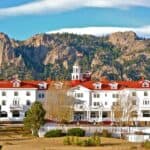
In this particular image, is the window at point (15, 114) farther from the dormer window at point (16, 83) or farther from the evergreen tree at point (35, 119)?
the evergreen tree at point (35, 119)

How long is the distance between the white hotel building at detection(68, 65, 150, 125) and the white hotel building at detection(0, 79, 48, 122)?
8.62m

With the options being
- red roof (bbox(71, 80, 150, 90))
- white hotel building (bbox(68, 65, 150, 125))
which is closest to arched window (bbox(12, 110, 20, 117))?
white hotel building (bbox(68, 65, 150, 125))

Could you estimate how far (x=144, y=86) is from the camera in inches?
5276

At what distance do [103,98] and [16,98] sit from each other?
67.2ft

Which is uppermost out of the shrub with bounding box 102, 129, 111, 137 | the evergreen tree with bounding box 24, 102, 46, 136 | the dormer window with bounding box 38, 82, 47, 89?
the dormer window with bounding box 38, 82, 47, 89

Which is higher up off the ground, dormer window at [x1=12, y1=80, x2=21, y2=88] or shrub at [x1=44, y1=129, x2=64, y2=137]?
dormer window at [x1=12, y1=80, x2=21, y2=88]

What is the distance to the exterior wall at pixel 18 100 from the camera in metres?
133

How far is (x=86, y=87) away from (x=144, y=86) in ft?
44.4

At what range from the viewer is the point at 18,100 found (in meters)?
134

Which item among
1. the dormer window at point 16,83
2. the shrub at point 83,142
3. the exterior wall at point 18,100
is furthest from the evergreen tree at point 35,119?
the dormer window at point 16,83

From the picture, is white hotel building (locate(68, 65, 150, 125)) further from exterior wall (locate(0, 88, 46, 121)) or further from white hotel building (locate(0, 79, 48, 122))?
exterior wall (locate(0, 88, 46, 121))

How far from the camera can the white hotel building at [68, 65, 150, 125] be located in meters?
133

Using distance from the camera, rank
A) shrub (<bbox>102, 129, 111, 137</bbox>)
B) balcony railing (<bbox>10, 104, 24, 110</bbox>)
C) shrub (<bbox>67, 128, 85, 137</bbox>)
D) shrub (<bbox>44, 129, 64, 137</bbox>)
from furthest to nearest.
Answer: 1. balcony railing (<bbox>10, 104, 24, 110</bbox>)
2. shrub (<bbox>102, 129, 111, 137</bbox>)
3. shrub (<bbox>67, 128, 85, 137</bbox>)
4. shrub (<bbox>44, 129, 64, 137</bbox>)

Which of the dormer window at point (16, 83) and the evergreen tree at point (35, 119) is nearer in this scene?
the evergreen tree at point (35, 119)
